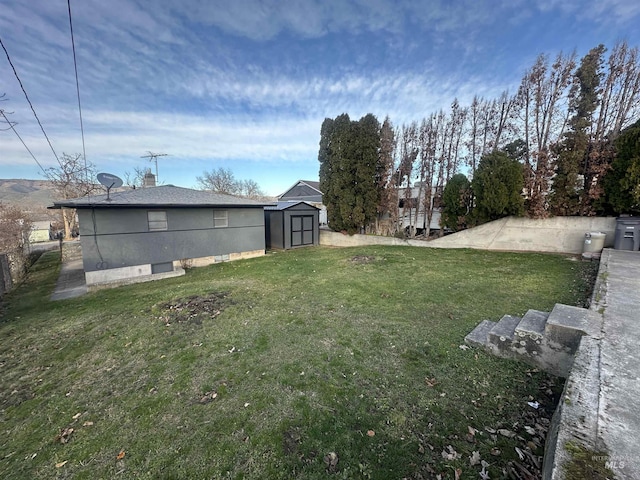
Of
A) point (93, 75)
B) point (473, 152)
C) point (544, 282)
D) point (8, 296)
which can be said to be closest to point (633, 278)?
point (544, 282)

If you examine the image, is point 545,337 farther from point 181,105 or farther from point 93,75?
point 181,105

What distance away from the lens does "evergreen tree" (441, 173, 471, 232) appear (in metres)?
11.0

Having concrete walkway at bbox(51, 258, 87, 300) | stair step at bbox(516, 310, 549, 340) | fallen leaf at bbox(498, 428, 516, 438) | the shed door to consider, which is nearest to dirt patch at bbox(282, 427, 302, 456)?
fallen leaf at bbox(498, 428, 516, 438)

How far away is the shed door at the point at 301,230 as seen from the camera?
13.3 meters

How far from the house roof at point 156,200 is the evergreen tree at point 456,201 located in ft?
27.3

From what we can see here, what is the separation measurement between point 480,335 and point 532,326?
2.13 ft

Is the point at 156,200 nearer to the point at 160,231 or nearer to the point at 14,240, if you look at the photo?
the point at 160,231

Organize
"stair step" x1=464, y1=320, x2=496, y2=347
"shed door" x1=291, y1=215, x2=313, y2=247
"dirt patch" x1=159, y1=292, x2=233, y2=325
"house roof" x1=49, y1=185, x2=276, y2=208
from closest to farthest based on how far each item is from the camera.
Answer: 1. "stair step" x1=464, y1=320, x2=496, y2=347
2. "dirt patch" x1=159, y1=292, x2=233, y2=325
3. "house roof" x1=49, y1=185, x2=276, y2=208
4. "shed door" x1=291, y1=215, x2=313, y2=247

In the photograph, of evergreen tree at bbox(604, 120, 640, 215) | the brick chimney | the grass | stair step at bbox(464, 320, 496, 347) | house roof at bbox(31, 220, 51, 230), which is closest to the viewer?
the grass

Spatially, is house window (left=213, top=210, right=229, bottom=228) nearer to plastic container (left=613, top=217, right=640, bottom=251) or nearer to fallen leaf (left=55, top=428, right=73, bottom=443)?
fallen leaf (left=55, top=428, right=73, bottom=443)

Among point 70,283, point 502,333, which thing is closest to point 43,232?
point 70,283

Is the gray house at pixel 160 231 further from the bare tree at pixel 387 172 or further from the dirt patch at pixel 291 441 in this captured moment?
the dirt patch at pixel 291 441

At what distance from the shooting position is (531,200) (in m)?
9.32

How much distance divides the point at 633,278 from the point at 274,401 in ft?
20.7
